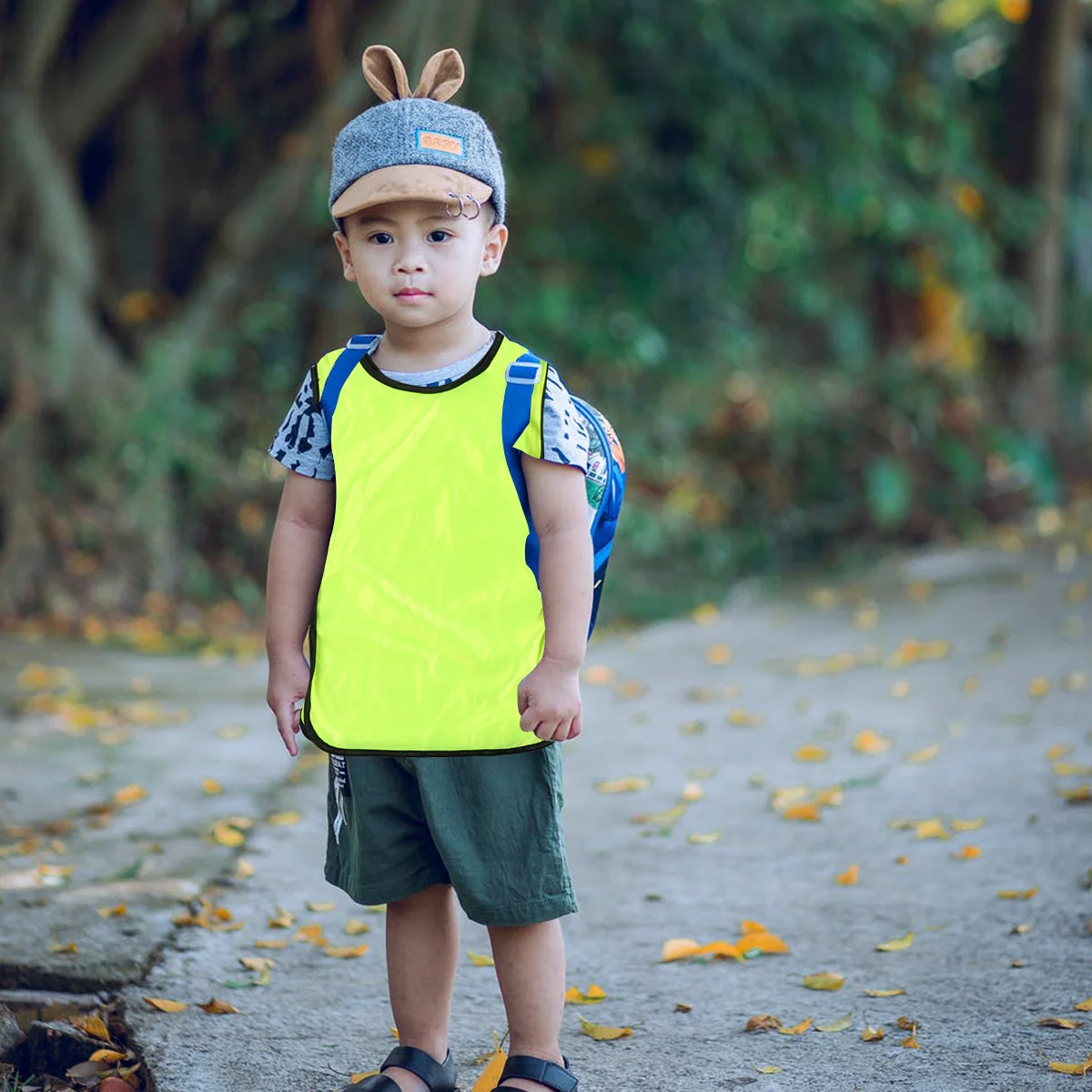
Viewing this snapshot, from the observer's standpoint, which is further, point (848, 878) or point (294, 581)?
point (848, 878)

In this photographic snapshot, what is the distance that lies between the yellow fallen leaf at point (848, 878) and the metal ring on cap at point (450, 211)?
1980 mm

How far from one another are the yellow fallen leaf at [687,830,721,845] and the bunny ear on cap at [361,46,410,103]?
2.21m

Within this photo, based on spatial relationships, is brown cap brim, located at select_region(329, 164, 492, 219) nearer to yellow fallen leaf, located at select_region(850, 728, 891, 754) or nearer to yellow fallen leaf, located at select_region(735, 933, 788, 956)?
yellow fallen leaf, located at select_region(735, 933, 788, 956)

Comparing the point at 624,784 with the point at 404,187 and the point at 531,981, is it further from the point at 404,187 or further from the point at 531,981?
the point at 404,187

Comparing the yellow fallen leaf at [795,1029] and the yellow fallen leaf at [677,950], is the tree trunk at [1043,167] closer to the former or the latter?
the yellow fallen leaf at [677,950]

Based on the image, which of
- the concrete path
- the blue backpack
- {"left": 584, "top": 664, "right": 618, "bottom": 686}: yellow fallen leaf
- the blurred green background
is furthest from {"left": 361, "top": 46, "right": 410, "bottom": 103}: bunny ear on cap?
the blurred green background

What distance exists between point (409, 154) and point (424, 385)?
34cm

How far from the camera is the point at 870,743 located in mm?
4918

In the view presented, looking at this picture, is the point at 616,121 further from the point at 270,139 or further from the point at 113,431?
the point at 113,431

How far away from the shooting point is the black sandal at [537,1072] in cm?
239

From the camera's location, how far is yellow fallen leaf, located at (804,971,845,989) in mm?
2949


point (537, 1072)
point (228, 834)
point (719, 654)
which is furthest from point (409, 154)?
point (719, 654)

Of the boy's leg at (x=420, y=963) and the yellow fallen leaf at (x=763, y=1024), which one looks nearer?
the boy's leg at (x=420, y=963)

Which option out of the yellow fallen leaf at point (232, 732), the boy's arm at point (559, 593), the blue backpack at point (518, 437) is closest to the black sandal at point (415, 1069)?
the boy's arm at point (559, 593)
